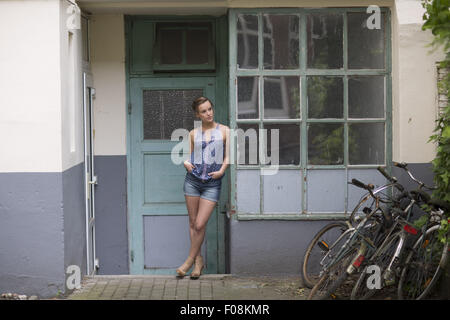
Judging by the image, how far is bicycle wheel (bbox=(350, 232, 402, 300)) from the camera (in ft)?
19.1

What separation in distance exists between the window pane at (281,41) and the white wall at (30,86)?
224 cm

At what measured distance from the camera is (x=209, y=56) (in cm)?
771

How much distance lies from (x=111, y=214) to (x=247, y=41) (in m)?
2.74

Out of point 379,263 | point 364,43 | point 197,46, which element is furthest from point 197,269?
point 364,43

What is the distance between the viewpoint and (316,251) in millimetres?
6938

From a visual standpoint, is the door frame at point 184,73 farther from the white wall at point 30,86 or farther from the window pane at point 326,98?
the white wall at point 30,86

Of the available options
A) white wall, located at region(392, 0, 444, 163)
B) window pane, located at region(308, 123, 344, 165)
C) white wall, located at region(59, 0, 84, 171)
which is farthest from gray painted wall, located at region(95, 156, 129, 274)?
white wall, located at region(392, 0, 444, 163)

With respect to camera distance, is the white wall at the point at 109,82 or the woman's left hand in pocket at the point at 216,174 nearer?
the woman's left hand in pocket at the point at 216,174

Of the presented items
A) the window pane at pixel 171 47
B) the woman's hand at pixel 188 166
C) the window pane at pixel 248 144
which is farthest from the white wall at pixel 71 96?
the window pane at pixel 248 144

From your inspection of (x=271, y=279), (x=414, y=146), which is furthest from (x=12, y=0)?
(x=414, y=146)

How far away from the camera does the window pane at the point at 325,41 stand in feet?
22.8

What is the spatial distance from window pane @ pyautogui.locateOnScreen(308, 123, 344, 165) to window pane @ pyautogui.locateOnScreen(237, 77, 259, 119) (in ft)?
2.12

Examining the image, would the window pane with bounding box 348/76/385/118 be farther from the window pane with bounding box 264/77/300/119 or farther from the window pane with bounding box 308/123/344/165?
the window pane with bounding box 264/77/300/119

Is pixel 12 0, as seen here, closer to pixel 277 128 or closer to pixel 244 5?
pixel 244 5
